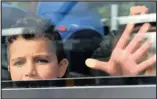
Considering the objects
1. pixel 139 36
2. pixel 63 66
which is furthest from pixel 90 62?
pixel 139 36

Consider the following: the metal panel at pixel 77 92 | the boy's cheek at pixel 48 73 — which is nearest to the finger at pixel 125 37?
the metal panel at pixel 77 92

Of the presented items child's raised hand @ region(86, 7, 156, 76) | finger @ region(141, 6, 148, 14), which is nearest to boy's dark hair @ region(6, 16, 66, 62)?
child's raised hand @ region(86, 7, 156, 76)

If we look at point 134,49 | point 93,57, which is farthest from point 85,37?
point 134,49

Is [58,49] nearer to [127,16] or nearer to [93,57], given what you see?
[93,57]

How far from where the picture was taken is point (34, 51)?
12.9ft

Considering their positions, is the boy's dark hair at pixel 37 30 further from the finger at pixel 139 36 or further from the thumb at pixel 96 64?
the finger at pixel 139 36

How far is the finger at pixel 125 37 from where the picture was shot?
13.1 ft

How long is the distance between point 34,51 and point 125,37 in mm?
754

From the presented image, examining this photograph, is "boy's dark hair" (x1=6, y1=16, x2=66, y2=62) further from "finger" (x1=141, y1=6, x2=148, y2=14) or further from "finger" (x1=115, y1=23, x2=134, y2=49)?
"finger" (x1=141, y1=6, x2=148, y2=14)

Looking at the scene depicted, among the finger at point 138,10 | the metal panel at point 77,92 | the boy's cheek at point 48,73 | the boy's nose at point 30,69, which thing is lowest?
the metal panel at point 77,92

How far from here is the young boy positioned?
3.94 m

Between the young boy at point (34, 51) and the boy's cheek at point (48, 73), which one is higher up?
the young boy at point (34, 51)

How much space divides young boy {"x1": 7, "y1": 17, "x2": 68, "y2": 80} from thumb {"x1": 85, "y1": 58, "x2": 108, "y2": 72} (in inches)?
7.3

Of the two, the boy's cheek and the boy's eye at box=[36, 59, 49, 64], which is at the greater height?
the boy's eye at box=[36, 59, 49, 64]
